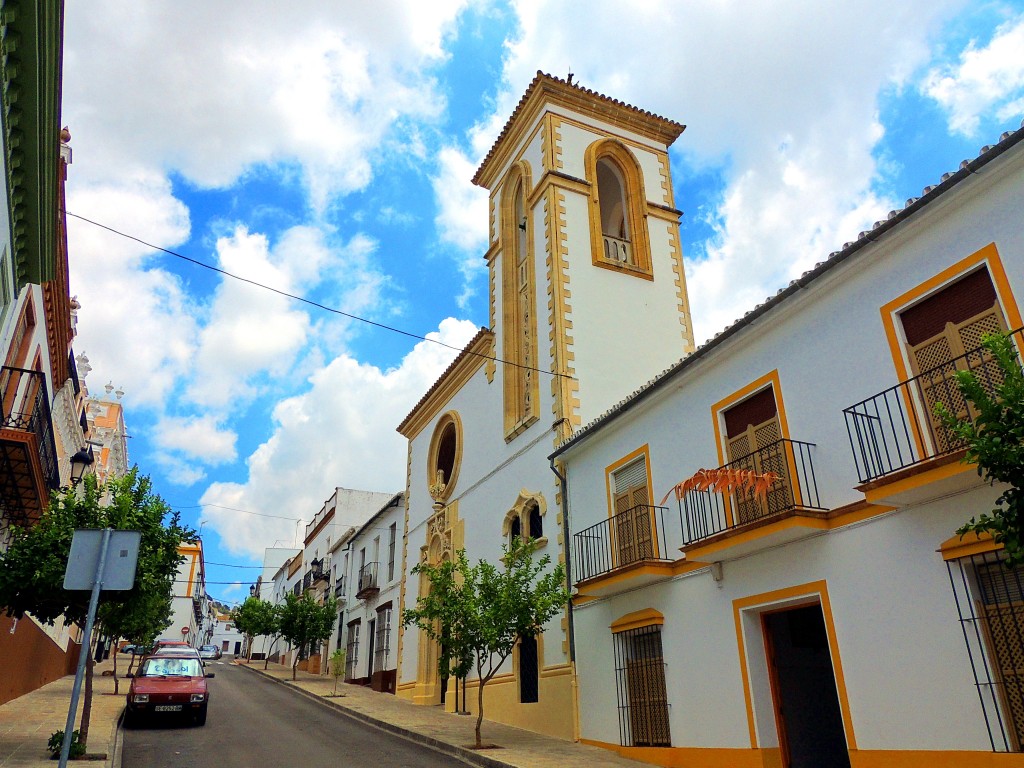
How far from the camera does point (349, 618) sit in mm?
33031

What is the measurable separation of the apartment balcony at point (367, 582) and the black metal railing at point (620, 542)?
16.3m

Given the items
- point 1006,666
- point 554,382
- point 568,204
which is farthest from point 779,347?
point 568,204

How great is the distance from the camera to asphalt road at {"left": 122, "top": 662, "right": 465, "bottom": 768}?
11219 mm

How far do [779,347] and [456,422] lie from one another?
45.8 ft

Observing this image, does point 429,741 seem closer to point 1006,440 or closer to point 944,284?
point 944,284

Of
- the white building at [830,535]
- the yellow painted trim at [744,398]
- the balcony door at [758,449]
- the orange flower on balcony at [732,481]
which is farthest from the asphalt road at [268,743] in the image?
the yellow painted trim at [744,398]

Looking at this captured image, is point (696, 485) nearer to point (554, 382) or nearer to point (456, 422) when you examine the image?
point (554, 382)

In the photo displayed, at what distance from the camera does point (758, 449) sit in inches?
395

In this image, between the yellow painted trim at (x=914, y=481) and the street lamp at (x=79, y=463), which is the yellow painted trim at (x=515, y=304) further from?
the yellow painted trim at (x=914, y=481)

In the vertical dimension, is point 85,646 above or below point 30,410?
below

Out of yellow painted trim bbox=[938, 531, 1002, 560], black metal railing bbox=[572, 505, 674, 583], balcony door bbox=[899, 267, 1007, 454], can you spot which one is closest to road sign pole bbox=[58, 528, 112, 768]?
yellow painted trim bbox=[938, 531, 1002, 560]

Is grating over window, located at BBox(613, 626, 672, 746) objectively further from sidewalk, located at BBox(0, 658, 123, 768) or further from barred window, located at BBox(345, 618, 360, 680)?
barred window, located at BBox(345, 618, 360, 680)

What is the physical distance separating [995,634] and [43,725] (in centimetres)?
1380

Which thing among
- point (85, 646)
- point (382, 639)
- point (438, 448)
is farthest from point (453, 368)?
point (85, 646)
